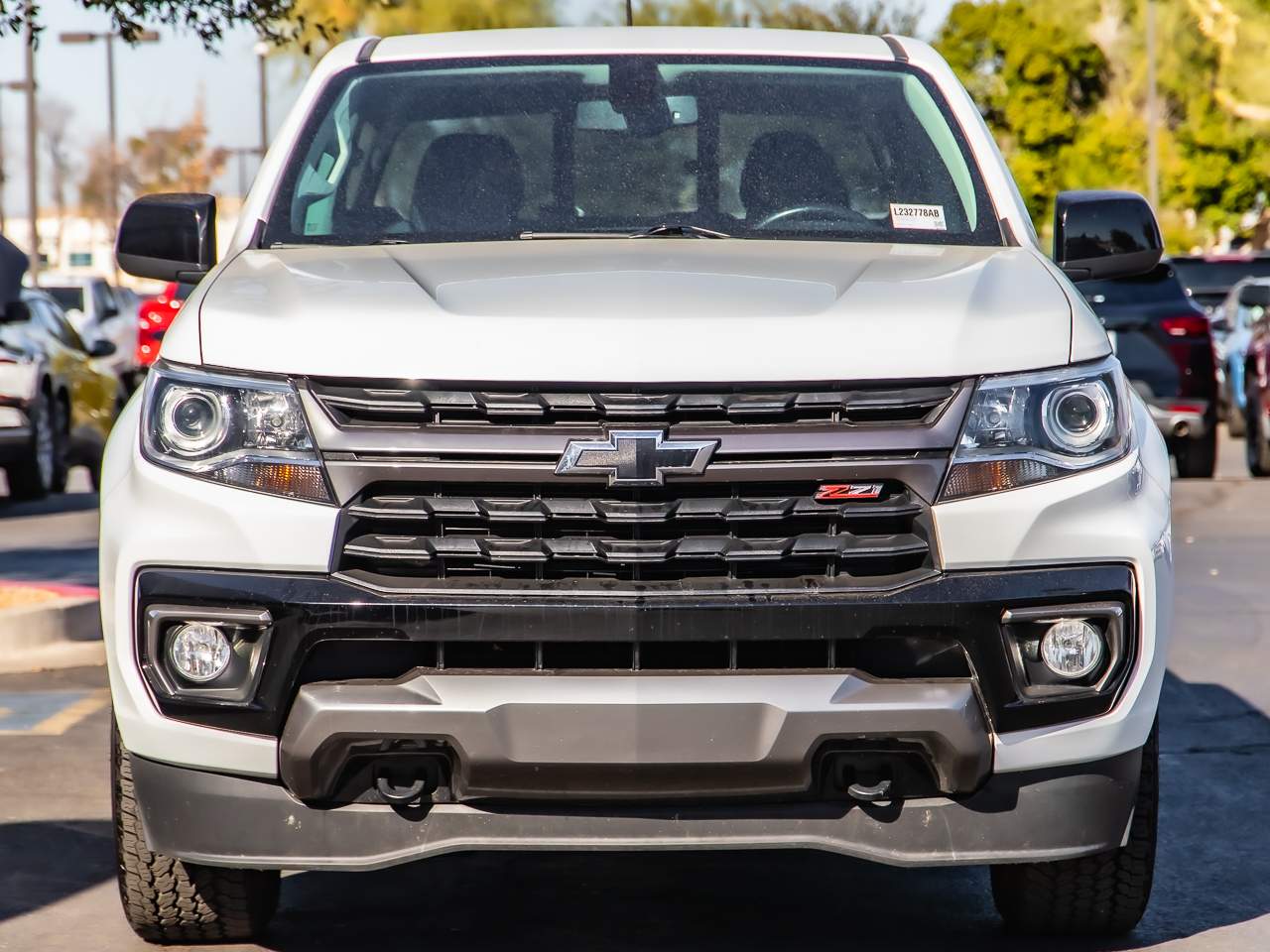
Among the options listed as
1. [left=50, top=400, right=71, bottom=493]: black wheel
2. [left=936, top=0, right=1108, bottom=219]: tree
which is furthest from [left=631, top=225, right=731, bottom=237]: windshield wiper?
[left=936, top=0, right=1108, bottom=219]: tree

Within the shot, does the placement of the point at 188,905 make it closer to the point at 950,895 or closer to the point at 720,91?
the point at 950,895

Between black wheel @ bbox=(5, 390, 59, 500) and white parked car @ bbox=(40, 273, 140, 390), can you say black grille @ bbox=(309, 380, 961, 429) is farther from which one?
white parked car @ bbox=(40, 273, 140, 390)

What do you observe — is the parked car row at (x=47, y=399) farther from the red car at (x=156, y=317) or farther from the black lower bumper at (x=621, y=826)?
the black lower bumper at (x=621, y=826)

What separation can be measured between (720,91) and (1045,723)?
2.13 m

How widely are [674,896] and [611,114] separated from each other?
190 cm

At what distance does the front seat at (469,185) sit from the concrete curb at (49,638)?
3.85 m

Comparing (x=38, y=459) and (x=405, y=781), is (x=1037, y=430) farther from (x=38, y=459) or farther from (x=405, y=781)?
(x=38, y=459)

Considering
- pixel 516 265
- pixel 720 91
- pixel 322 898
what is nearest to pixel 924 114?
pixel 720 91

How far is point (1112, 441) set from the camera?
429 centimetres

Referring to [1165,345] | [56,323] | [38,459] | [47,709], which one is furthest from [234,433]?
[56,323]

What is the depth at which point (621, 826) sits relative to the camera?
4.11 metres

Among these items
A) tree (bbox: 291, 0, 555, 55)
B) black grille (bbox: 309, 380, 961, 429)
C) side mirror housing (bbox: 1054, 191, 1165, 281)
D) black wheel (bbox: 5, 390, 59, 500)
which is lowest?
black wheel (bbox: 5, 390, 59, 500)

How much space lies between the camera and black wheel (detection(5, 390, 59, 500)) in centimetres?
1666

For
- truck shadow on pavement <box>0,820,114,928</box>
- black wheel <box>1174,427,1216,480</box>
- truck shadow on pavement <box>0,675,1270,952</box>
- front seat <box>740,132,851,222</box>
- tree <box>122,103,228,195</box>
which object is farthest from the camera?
tree <box>122,103,228,195</box>
